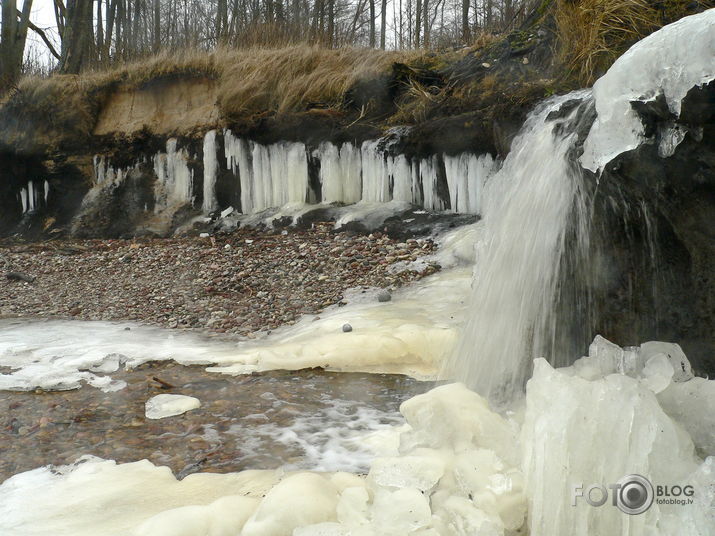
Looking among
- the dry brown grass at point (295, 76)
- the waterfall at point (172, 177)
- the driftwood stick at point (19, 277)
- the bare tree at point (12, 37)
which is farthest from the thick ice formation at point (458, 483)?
the bare tree at point (12, 37)

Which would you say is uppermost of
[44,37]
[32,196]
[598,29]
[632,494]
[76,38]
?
[44,37]

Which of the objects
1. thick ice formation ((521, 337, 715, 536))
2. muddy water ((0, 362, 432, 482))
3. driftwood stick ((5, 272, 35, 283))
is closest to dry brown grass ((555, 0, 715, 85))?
muddy water ((0, 362, 432, 482))

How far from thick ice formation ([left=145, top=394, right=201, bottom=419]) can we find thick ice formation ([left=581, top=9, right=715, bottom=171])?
2525 millimetres

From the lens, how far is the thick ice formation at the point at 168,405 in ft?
10.6

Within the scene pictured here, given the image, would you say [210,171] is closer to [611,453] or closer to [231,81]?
[231,81]

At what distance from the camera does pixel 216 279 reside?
6.75 metres

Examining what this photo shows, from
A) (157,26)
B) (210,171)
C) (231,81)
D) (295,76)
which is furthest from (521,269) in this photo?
(157,26)

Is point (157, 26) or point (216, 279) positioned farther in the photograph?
point (157, 26)

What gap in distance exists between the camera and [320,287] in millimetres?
5988

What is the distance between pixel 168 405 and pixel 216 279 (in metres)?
3.50

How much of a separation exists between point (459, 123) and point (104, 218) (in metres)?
6.78

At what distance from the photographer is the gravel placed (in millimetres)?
5734

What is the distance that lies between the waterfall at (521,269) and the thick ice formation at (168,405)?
1.61m

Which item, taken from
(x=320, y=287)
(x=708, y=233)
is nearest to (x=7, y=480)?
(x=708, y=233)
